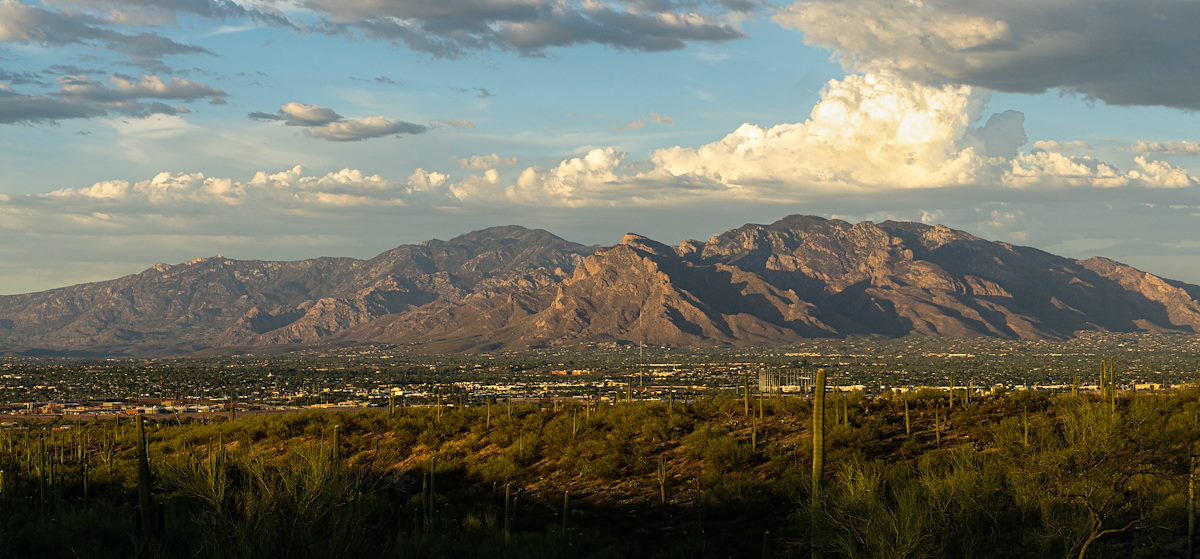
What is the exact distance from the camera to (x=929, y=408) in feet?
196

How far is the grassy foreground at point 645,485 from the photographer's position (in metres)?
31.2

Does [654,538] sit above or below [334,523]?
below

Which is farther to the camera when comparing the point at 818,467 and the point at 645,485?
the point at 645,485

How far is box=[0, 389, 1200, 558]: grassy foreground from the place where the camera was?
102 ft

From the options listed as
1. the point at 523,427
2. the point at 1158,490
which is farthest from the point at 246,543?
the point at 523,427

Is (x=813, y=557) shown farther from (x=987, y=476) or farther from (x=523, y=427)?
(x=523, y=427)

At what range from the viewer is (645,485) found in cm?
5106

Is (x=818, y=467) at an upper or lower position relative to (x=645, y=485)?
A: upper

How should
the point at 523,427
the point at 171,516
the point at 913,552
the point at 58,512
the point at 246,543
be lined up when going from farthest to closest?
the point at 523,427 < the point at 58,512 < the point at 171,516 < the point at 913,552 < the point at 246,543

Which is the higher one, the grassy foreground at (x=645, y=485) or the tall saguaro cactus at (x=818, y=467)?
the tall saguaro cactus at (x=818, y=467)

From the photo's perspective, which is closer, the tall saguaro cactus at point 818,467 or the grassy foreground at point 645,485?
the tall saguaro cactus at point 818,467

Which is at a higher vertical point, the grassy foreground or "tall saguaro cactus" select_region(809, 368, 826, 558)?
"tall saguaro cactus" select_region(809, 368, 826, 558)

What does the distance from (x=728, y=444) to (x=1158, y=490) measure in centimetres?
1916

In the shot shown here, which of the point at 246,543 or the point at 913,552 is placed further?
the point at 913,552
